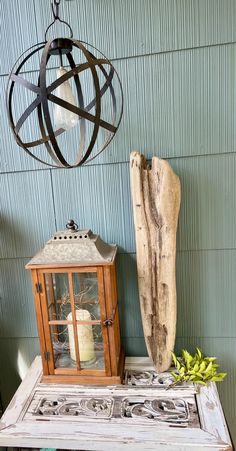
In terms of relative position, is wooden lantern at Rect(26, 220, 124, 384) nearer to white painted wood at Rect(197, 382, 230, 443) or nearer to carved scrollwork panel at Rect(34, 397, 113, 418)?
carved scrollwork panel at Rect(34, 397, 113, 418)

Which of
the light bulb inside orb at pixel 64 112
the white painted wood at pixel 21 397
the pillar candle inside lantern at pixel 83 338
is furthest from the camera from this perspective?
the pillar candle inside lantern at pixel 83 338

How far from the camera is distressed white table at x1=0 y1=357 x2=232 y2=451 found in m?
0.96

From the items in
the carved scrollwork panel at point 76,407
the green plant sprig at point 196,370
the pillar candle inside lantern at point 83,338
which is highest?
the pillar candle inside lantern at point 83,338

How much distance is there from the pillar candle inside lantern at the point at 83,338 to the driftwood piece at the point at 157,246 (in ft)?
0.72

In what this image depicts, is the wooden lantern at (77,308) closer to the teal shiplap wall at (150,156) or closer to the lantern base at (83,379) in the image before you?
the lantern base at (83,379)

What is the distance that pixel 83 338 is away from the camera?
117 centimetres

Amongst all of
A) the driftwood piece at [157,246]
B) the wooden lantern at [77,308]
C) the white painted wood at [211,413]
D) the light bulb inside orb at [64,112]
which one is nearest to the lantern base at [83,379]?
the wooden lantern at [77,308]

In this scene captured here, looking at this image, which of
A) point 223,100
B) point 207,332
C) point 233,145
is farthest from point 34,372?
point 223,100

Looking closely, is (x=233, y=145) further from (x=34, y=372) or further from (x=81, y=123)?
(x=34, y=372)

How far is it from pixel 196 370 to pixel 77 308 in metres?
0.50

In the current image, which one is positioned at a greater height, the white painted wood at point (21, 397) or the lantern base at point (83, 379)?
the lantern base at point (83, 379)

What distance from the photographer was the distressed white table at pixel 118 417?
3.13 ft

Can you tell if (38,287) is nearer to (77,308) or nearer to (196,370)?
(77,308)

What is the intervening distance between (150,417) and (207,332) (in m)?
0.45
